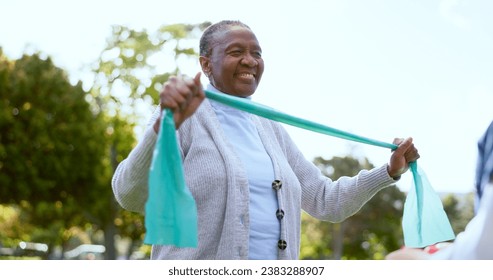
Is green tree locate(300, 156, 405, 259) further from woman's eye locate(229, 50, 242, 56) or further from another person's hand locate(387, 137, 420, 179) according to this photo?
woman's eye locate(229, 50, 242, 56)

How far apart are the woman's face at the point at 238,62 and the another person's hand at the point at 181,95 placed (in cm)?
63

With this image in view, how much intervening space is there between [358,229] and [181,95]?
29.6 m

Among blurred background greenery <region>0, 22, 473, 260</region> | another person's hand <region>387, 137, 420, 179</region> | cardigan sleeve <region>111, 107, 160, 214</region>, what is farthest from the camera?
Result: blurred background greenery <region>0, 22, 473, 260</region>

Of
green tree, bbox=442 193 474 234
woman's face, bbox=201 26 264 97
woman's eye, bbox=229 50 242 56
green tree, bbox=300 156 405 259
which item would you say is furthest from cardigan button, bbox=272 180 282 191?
green tree, bbox=442 193 474 234

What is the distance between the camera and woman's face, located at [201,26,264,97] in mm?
2768

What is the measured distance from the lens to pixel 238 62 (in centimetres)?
276

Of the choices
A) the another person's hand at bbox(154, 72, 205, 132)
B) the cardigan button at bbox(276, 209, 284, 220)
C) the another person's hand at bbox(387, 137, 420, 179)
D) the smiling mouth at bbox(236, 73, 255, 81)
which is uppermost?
the smiling mouth at bbox(236, 73, 255, 81)

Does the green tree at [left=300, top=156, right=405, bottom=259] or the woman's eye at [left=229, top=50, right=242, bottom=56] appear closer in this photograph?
the woman's eye at [left=229, top=50, right=242, bottom=56]

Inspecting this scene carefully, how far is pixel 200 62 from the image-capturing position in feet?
9.79

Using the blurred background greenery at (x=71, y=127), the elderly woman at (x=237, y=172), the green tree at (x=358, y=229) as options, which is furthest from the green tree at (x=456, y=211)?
the elderly woman at (x=237, y=172)

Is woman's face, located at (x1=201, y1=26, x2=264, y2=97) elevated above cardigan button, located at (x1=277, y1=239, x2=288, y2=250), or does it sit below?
above

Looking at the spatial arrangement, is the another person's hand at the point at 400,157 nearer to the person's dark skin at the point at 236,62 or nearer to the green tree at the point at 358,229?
the person's dark skin at the point at 236,62

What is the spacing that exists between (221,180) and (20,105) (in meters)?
19.8

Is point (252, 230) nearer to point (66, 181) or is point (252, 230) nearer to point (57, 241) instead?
point (66, 181)
